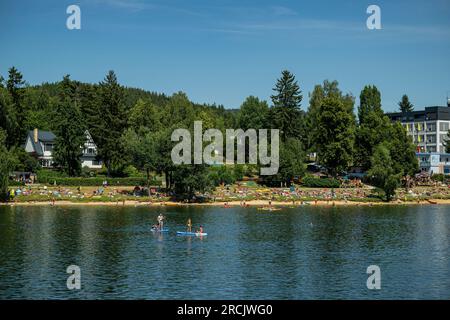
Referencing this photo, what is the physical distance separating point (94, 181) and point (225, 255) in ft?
207

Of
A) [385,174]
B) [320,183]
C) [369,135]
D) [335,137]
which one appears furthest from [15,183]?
[369,135]

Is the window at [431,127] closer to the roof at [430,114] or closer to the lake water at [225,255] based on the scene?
the roof at [430,114]

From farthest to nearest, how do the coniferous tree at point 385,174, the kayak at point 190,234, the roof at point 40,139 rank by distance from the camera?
the roof at point 40,139 < the coniferous tree at point 385,174 < the kayak at point 190,234

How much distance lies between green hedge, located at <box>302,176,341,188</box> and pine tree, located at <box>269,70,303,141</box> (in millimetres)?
19539

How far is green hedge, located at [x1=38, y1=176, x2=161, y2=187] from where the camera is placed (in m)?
113

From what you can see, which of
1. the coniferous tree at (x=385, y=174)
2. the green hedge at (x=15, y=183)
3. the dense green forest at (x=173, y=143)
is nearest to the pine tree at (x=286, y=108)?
the dense green forest at (x=173, y=143)

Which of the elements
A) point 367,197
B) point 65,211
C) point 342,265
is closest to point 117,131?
point 65,211

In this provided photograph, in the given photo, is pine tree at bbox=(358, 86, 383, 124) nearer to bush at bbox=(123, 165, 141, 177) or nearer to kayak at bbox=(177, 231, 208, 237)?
bush at bbox=(123, 165, 141, 177)

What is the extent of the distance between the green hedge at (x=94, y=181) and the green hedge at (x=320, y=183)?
96.3 feet

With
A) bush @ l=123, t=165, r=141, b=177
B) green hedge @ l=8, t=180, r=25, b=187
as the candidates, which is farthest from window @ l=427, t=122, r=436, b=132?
green hedge @ l=8, t=180, r=25, b=187

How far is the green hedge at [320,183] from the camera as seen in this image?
402 ft

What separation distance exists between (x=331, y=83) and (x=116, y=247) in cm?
11915

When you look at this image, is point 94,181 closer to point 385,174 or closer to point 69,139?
point 69,139
